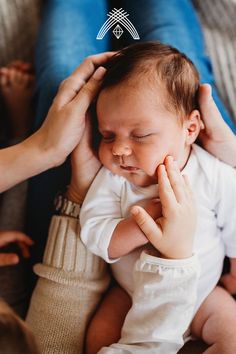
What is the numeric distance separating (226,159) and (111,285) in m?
0.34

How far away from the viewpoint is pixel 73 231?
2.59 ft

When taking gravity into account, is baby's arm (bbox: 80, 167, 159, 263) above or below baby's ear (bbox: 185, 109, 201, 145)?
below

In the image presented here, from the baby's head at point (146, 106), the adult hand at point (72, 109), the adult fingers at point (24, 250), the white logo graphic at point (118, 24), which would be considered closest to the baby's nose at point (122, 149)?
the baby's head at point (146, 106)

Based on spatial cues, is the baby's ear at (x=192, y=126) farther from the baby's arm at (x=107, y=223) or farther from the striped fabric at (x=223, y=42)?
the striped fabric at (x=223, y=42)

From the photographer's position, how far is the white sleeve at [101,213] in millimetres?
731

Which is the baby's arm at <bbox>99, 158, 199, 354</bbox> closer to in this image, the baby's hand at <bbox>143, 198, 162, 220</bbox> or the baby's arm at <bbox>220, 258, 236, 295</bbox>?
the baby's hand at <bbox>143, 198, 162, 220</bbox>

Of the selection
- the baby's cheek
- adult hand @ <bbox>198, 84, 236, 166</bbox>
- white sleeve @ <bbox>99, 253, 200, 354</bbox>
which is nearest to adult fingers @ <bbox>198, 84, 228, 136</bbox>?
adult hand @ <bbox>198, 84, 236, 166</bbox>

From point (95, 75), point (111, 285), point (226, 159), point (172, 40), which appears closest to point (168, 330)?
point (111, 285)

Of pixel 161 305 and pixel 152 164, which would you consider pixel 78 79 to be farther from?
pixel 161 305

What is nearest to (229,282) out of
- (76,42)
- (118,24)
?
(118,24)

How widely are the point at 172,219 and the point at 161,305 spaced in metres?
0.14

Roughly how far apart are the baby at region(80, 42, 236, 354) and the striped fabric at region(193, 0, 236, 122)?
29cm

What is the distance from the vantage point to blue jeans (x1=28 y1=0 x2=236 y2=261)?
917 millimetres

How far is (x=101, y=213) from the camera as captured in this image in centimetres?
75
